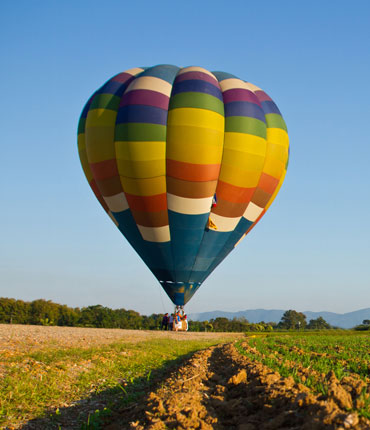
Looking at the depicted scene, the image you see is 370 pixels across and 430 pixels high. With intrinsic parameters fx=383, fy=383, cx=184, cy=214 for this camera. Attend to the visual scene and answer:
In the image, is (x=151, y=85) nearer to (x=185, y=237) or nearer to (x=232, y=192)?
(x=232, y=192)

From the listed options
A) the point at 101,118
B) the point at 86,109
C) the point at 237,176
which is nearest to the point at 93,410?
the point at 237,176

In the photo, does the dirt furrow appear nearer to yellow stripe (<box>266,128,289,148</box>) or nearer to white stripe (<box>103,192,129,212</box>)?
white stripe (<box>103,192,129,212</box>)

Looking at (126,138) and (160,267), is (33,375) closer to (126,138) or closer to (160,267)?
(126,138)

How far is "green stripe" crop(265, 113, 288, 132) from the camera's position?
74.4ft

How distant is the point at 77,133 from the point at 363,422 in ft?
76.0

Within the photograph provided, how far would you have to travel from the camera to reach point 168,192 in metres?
20.3

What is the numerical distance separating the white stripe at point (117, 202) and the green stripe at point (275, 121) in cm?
946

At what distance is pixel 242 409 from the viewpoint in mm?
4672

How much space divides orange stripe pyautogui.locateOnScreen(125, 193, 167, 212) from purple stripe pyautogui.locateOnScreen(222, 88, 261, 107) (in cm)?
660

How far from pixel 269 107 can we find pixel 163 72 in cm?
683

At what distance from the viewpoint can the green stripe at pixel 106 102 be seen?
21.3m

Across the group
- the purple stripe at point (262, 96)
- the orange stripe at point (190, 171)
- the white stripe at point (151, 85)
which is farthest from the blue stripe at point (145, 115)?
the purple stripe at point (262, 96)

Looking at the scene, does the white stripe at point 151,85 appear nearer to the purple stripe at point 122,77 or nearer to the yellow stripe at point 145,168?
the purple stripe at point 122,77

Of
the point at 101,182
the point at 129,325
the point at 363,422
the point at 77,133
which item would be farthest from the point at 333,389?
the point at 129,325
